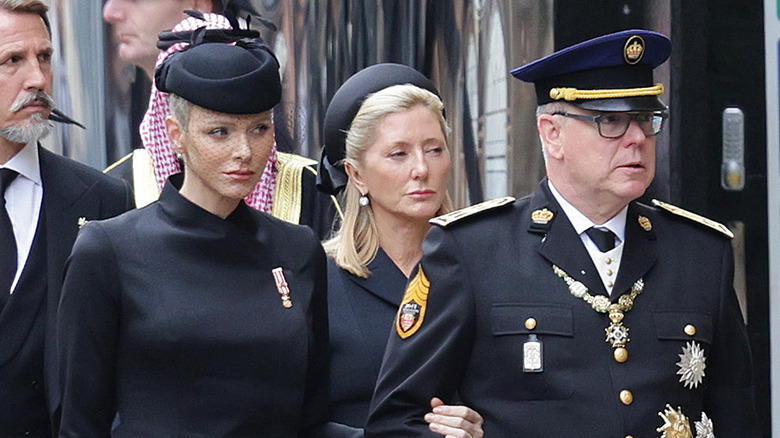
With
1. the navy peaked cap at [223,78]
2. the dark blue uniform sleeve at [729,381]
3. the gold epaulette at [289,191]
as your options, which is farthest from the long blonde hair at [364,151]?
the dark blue uniform sleeve at [729,381]

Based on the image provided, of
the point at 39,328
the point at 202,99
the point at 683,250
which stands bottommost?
the point at 39,328

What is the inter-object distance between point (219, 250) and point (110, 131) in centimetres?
292

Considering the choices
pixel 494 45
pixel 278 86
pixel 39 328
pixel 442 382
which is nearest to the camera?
pixel 442 382

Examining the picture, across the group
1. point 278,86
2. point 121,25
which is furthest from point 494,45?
point 278,86

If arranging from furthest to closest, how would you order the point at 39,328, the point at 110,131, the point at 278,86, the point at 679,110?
the point at 110,131 → the point at 679,110 → the point at 39,328 → the point at 278,86

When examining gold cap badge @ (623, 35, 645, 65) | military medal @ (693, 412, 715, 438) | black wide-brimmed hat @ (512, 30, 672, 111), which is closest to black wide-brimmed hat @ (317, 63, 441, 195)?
black wide-brimmed hat @ (512, 30, 672, 111)

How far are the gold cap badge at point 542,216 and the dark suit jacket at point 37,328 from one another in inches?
55.3

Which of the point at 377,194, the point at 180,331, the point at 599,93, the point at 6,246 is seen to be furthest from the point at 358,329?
the point at 599,93

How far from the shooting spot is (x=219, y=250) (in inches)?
160

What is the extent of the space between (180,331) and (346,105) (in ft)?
4.03

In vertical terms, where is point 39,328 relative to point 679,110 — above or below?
below

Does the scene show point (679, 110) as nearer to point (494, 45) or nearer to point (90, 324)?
point (494, 45)

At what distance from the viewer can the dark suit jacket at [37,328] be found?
15.0 feet

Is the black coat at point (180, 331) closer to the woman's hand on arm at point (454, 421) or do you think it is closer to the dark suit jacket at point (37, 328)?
the woman's hand on arm at point (454, 421)
